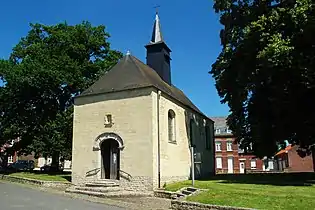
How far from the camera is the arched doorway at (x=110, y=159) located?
2077cm

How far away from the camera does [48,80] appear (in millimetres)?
28047

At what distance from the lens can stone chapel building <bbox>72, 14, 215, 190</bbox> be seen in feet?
→ 64.0

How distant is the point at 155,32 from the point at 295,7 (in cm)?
1303

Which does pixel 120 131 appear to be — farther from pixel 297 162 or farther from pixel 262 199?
pixel 297 162

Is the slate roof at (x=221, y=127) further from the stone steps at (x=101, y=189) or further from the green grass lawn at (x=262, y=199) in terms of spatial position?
the green grass lawn at (x=262, y=199)

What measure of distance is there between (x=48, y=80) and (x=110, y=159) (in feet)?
34.8

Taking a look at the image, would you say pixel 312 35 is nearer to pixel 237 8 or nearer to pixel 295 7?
pixel 295 7

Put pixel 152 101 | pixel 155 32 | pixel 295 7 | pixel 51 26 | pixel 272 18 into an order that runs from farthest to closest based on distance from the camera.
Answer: pixel 51 26
pixel 155 32
pixel 152 101
pixel 272 18
pixel 295 7

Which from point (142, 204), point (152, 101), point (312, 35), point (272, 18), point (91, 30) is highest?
point (91, 30)

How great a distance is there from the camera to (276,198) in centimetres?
1269

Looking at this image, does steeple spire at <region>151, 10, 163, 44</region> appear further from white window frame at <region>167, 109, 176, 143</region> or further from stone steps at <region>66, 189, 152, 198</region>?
stone steps at <region>66, 189, 152, 198</region>

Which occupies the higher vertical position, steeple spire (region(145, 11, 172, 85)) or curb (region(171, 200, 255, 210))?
steeple spire (region(145, 11, 172, 85))

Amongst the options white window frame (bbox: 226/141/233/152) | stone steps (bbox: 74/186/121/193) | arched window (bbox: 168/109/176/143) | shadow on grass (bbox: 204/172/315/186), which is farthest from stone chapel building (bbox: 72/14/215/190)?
white window frame (bbox: 226/141/233/152)

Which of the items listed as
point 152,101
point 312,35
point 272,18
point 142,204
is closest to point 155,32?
point 152,101
